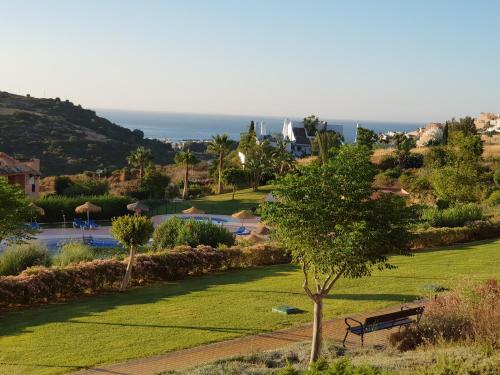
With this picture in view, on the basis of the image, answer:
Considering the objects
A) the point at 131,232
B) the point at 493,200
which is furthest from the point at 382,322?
the point at 493,200

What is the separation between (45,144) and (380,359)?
95195mm

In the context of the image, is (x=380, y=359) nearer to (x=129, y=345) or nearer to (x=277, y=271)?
(x=129, y=345)

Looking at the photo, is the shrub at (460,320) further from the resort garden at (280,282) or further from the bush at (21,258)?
the bush at (21,258)

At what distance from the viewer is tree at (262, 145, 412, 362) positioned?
10.2 m

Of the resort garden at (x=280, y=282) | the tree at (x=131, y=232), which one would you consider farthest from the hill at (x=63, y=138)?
the tree at (x=131, y=232)

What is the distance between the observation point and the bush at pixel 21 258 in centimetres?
2031

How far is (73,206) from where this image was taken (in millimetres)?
40656

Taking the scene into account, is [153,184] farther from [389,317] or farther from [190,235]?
[389,317]

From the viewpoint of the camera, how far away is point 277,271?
21.8 m

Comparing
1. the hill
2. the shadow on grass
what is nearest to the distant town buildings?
the shadow on grass

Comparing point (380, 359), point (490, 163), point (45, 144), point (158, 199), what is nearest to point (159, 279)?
point (380, 359)

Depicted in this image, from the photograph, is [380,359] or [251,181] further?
[251,181]

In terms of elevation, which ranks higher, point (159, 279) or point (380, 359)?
point (380, 359)

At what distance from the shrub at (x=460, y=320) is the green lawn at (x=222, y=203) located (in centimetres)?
3239
